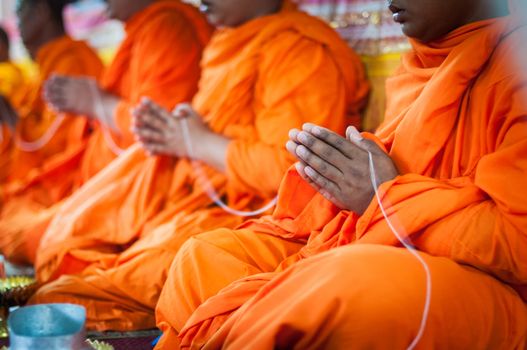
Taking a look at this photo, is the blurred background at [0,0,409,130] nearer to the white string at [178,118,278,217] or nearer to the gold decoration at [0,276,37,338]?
the white string at [178,118,278,217]

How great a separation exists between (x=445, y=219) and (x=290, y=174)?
0.45m

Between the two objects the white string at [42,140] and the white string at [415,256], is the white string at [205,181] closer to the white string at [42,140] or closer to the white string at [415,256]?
the white string at [415,256]

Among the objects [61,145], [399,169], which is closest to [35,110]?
[61,145]

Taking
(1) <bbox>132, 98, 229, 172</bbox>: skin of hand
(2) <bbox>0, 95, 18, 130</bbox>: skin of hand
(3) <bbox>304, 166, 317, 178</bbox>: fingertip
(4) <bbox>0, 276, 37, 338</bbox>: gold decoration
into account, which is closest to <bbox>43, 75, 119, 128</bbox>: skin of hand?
(1) <bbox>132, 98, 229, 172</bbox>: skin of hand

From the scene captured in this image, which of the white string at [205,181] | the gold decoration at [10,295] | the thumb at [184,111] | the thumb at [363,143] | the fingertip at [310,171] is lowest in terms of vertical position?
the gold decoration at [10,295]

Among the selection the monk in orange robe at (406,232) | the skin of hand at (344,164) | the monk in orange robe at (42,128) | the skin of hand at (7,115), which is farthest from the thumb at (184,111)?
the skin of hand at (7,115)

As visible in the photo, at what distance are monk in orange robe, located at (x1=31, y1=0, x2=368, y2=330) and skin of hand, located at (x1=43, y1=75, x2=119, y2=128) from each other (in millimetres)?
539

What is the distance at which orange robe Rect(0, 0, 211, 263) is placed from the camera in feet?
9.74

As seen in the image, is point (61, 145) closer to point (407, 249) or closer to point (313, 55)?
point (313, 55)

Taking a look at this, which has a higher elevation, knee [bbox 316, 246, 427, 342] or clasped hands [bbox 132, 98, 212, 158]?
knee [bbox 316, 246, 427, 342]

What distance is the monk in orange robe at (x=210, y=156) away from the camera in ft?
7.53

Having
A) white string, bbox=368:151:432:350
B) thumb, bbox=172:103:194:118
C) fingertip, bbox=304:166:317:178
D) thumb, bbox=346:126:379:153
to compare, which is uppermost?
thumb, bbox=346:126:379:153

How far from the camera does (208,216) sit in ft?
8.11

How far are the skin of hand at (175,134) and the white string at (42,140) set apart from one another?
53.1 inches
